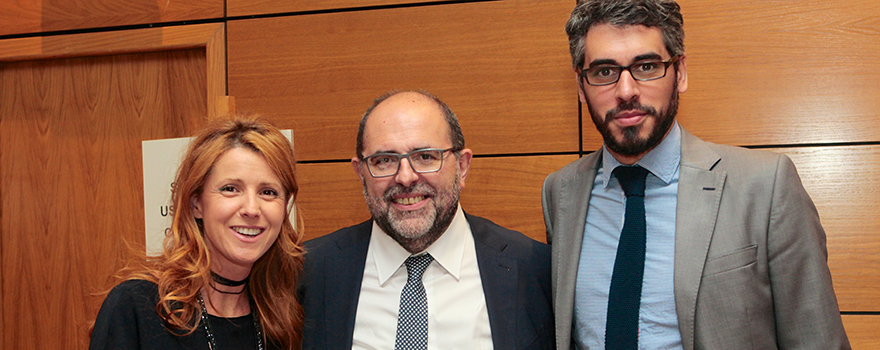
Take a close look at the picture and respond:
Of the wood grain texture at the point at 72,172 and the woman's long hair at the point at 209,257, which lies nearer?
the woman's long hair at the point at 209,257

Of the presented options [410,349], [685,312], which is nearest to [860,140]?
[685,312]

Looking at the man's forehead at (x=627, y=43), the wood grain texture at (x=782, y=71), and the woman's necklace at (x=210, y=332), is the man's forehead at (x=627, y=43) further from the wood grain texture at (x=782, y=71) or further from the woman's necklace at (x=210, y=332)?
the woman's necklace at (x=210, y=332)

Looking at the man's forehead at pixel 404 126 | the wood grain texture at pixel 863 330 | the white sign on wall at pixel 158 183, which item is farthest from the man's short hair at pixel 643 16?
the white sign on wall at pixel 158 183

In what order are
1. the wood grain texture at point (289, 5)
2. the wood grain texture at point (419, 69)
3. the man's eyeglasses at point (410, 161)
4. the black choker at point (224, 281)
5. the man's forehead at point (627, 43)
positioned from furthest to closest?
the wood grain texture at point (289, 5) < the wood grain texture at point (419, 69) < the man's eyeglasses at point (410, 161) < the black choker at point (224, 281) < the man's forehead at point (627, 43)

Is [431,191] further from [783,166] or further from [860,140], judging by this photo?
[860,140]

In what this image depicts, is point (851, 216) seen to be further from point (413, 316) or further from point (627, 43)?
point (413, 316)

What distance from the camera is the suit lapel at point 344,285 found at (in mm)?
1750

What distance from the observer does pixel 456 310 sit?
5.76 feet

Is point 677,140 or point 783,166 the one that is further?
point 677,140

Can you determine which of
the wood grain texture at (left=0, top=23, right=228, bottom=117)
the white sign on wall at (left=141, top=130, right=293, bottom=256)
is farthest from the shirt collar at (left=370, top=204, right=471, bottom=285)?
the wood grain texture at (left=0, top=23, right=228, bottom=117)

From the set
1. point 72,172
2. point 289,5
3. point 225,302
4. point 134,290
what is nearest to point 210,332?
point 225,302

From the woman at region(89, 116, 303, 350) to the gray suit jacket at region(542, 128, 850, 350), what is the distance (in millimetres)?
1068

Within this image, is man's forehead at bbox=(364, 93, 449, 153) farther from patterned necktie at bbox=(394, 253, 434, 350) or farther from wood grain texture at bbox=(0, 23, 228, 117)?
wood grain texture at bbox=(0, 23, 228, 117)

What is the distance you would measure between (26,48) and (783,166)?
132 inches
